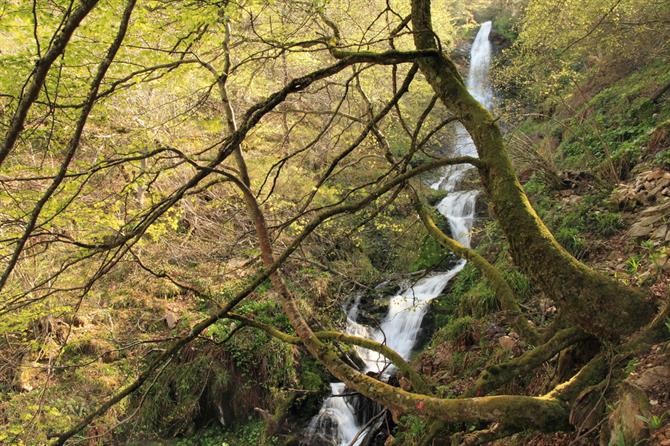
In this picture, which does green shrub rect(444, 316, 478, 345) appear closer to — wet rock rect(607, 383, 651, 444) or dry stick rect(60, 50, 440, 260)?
wet rock rect(607, 383, 651, 444)

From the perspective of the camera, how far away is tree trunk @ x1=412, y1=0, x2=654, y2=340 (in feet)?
7.69

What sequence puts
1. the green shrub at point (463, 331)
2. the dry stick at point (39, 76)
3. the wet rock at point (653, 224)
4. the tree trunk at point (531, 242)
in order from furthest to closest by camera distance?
the green shrub at point (463, 331), the wet rock at point (653, 224), the tree trunk at point (531, 242), the dry stick at point (39, 76)

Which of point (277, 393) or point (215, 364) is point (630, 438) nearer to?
point (277, 393)

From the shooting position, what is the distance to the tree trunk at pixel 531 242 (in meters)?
2.34

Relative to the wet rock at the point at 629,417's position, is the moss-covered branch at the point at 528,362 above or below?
above

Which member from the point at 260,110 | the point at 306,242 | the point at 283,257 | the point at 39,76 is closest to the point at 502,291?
the point at 283,257

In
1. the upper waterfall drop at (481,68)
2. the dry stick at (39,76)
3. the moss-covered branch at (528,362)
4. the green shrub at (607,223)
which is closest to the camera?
the dry stick at (39,76)

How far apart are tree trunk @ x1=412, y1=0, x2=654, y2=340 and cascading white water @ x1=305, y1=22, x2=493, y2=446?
4.47 feet

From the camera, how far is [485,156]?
8.59ft

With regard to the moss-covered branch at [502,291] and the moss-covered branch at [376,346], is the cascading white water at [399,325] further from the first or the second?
the moss-covered branch at [502,291]

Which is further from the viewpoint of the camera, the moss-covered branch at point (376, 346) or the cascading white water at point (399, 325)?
the cascading white water at point (399, 325)

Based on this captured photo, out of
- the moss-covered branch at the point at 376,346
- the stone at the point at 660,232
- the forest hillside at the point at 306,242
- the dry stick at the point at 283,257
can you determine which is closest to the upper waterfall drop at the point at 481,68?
the forest hillside at the point at 306,242

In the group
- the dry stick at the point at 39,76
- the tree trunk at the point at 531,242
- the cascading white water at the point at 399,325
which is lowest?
the cascading white water at the point at 399,325

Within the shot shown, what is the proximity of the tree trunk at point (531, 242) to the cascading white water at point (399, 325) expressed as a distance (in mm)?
1361
